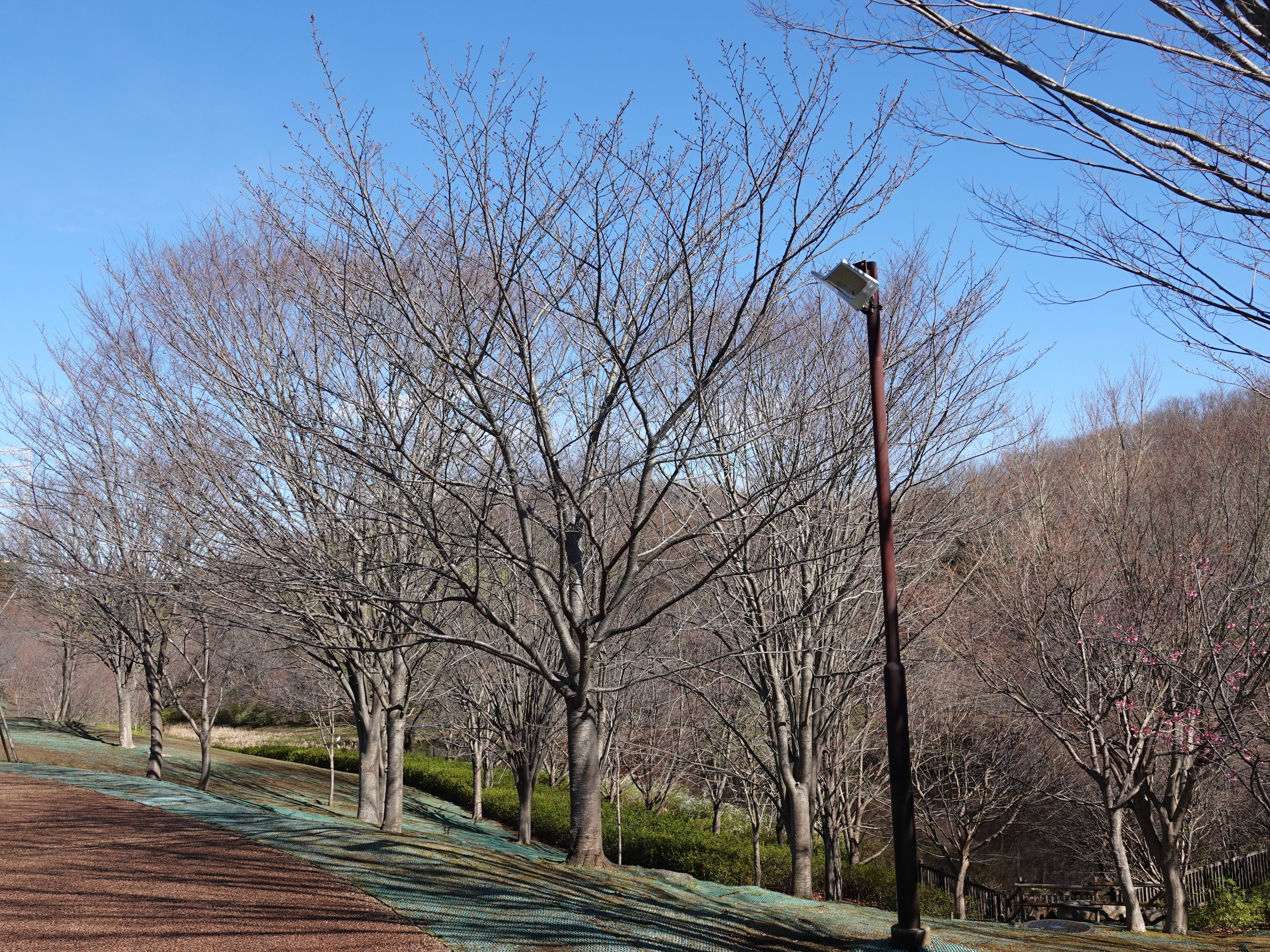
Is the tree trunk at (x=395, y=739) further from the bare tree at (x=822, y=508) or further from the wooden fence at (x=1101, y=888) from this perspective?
the wooden fence at (x=1101, y=888)

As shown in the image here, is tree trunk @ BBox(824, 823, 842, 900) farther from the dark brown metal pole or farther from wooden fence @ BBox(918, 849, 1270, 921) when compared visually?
the dark brown metal pole

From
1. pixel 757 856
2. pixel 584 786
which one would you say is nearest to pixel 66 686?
pixel 757 856

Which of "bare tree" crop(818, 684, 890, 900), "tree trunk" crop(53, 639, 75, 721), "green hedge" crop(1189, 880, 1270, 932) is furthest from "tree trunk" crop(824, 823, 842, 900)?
"tree trunk" crop(53, 639, 75, 721)

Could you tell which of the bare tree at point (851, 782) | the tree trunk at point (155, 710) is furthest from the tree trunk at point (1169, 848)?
the tree trunk at point (155, 710)

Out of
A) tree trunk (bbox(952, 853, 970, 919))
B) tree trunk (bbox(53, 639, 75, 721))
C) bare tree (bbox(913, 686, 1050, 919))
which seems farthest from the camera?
tree trunk (bbox(53, 639, 75, 721))

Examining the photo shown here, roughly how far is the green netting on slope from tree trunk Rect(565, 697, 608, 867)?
261mm

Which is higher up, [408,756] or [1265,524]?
[1265,524]

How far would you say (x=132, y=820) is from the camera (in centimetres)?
838

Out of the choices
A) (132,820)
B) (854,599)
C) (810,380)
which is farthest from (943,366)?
(132,820)

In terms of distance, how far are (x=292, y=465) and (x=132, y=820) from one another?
3.72m

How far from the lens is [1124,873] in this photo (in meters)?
11.3

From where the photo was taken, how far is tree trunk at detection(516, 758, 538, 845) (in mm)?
14500

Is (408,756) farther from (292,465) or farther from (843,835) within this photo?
(292,465)

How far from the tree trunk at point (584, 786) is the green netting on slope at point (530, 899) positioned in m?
0.26
